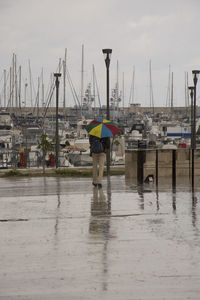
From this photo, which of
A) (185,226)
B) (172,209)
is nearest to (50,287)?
(185,226)

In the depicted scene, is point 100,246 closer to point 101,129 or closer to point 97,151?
point 97,151

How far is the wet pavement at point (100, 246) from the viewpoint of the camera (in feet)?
21.8

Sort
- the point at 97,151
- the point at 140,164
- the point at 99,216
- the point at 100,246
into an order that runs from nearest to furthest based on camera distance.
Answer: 1. the point at 100,246
2. the point at 99,216
3. the point at 97,151
4. the point at 140,164

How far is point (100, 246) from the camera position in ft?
29.0

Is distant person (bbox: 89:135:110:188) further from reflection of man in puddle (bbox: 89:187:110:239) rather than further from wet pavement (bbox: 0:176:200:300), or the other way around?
wet pavement (bbox: 0:176:200:300)

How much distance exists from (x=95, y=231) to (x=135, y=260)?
2182mm

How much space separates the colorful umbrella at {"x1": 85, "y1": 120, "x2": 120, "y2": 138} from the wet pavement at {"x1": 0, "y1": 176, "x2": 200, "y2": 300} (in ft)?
10.5

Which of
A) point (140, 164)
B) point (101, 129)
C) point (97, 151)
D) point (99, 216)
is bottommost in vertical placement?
point (99, 216)

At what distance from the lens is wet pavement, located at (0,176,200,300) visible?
6.64m

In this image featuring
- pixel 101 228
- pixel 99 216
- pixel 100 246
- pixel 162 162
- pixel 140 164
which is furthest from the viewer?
pixel 162 162

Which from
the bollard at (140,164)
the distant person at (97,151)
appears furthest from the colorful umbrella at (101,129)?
the bollard at (140,164)

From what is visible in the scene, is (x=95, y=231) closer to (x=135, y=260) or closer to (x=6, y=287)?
(x=135, y=260)

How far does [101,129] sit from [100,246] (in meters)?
9.90

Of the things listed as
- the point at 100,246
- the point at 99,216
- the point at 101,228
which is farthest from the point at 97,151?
the point at 100,246
